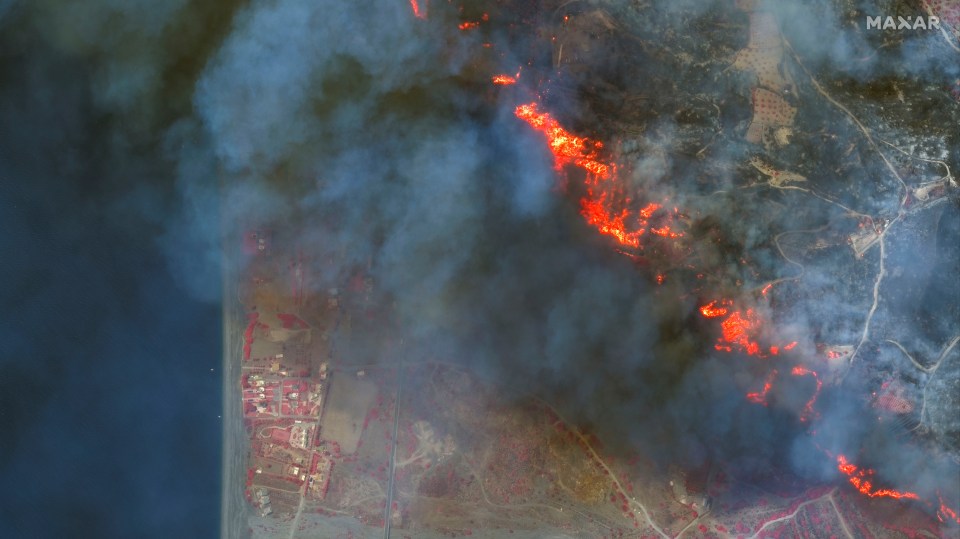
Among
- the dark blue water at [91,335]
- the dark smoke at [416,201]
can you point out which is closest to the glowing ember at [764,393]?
the dark smoke at [416,201]

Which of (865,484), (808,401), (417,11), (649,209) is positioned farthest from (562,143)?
(865,484)

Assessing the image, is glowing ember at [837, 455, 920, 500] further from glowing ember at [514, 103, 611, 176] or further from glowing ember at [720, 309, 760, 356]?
glowing ember at [514, 103, 611, 176]

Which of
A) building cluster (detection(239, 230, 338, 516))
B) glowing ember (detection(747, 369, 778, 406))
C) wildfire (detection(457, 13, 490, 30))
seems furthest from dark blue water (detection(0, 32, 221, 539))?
glowing ember (detection(747, 369, 778, 406))

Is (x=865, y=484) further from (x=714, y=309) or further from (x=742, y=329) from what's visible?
(x=714, y=309)

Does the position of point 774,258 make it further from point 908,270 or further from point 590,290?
point 590,290

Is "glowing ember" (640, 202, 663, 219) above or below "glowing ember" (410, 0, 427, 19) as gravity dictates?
below

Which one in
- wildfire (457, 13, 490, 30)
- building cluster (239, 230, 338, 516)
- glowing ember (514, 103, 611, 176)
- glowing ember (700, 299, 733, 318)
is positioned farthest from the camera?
building cluster (239, 230, 338, 516)
